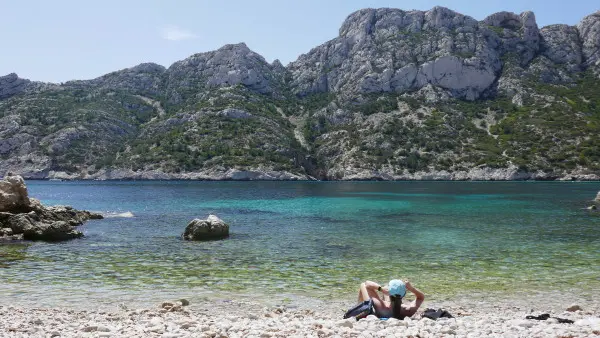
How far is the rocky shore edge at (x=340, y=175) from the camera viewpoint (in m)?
162

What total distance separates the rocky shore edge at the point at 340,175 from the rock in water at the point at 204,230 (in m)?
150

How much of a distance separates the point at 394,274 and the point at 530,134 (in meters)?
185

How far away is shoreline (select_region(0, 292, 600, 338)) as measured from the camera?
1025 centimetres

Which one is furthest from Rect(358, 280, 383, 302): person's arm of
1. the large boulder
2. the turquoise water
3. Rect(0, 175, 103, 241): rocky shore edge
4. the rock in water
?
the large boulder

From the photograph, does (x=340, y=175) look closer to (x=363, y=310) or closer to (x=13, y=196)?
(x=13, y=196)

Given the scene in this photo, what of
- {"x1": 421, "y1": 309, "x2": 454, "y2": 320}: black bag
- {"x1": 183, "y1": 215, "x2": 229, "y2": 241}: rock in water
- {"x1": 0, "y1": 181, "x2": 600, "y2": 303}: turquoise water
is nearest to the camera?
{"x1": 421, "y1": 309, "x2": 454, "y2": 320}: black bag

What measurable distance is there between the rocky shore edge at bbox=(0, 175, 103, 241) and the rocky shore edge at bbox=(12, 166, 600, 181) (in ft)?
471

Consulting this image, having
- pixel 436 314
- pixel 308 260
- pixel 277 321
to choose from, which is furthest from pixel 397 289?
pixel 308 260

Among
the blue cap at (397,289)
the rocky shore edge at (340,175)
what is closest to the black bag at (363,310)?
the blue cap at (397,289)

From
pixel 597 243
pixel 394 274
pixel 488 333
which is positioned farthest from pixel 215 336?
pixel 597 243

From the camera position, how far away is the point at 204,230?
31688mm

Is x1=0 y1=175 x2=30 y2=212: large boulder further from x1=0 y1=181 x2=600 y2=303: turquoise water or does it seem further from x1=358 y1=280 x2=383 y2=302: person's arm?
x1=358 y1=280 x2=383 y2=302: person's arm

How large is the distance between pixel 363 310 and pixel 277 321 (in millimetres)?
2534

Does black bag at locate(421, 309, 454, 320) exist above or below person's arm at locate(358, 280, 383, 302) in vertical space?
below
